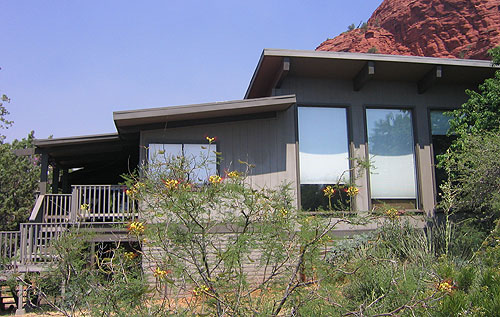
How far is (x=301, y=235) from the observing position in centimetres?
376

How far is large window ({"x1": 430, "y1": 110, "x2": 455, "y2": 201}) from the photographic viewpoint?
1072 cm

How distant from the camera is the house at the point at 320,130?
9.59 meters

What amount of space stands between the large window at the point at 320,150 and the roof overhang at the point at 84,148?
13.4 ft

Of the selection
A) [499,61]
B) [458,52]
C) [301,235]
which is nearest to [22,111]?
[499,61]

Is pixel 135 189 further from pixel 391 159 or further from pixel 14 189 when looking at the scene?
pixel 14 189

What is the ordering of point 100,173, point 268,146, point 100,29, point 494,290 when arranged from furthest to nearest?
1. point 100,173
2. point 100,29
3. point 268,146
4. point 494,290

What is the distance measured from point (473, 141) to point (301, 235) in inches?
253

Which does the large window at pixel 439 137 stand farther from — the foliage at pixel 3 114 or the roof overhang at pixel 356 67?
the foliage at pixel 3 114

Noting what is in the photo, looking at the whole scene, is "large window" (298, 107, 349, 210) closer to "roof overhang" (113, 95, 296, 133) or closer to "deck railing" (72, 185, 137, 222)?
"roof overhang" (113, 95, 296, 133)

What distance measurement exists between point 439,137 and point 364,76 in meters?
2.51

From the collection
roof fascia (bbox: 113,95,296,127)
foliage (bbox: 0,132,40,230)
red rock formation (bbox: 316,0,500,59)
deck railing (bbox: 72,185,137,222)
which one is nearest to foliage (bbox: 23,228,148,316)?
deck railing (bbox: 72,185,137,222)

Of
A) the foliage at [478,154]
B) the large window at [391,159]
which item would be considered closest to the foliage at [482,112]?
the foliage at [478,154]

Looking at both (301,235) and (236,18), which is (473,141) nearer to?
(301,235)

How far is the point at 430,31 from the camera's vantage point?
3553cm
